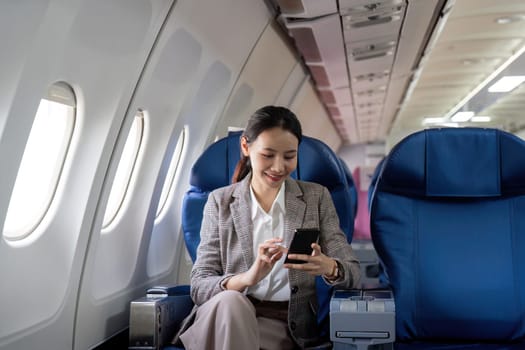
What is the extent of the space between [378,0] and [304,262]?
8.90ft

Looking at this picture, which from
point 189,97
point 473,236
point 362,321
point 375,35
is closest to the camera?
point 362,321

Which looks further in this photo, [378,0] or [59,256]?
[378,0]

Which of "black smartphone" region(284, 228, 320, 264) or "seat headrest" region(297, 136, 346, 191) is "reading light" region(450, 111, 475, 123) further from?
"black smartphone" region(284, 228, 320, 264)

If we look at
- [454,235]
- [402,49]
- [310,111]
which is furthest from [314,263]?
[310,111]

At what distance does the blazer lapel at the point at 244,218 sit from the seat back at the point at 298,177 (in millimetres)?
416

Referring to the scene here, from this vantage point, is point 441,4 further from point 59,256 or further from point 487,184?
point 59,256

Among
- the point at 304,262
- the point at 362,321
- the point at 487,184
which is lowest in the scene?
the point at 362,321

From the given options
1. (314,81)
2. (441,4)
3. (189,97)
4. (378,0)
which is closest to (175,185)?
(189,97)

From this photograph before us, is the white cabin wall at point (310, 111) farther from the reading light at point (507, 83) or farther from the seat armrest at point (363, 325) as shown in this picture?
the seat armrest at point (363, 325)

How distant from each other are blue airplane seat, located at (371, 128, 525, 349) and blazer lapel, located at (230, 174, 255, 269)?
696 mm

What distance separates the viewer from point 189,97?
4.56 m

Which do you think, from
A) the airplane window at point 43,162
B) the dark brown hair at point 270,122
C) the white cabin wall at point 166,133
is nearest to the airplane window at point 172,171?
the white cabin wall at point 166,133

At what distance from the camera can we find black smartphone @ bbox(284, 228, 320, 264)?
2.54 m

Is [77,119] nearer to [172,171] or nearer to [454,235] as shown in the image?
[172,171]
